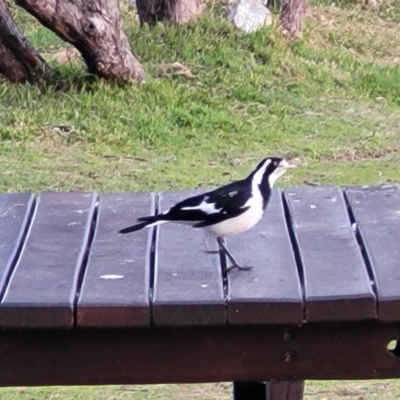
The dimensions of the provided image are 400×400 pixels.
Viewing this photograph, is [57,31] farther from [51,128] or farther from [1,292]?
[1,292]

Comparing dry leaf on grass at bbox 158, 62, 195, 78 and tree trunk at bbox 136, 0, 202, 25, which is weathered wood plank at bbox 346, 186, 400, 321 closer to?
dry leaf on grass at bbox 158, 62, 195, 78

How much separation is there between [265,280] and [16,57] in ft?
17.9

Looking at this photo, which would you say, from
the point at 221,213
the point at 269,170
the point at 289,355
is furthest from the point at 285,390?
the point at 269,170

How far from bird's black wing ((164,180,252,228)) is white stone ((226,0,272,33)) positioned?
20.9ft

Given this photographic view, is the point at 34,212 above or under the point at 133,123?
above

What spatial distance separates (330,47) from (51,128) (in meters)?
3.31

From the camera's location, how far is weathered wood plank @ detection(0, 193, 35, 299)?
243cm

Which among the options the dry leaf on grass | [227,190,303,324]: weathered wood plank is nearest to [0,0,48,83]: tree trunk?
the dry leaf on grass

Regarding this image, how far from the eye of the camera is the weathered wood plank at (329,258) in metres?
2.18

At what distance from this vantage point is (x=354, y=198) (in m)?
3.01

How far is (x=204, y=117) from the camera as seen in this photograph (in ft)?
23.2

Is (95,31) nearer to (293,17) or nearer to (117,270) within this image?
(293,17)

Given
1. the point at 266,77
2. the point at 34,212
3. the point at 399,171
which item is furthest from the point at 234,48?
the point at 34,212

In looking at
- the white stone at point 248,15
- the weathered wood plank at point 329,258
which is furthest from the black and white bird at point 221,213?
the white stone at point 248,15
